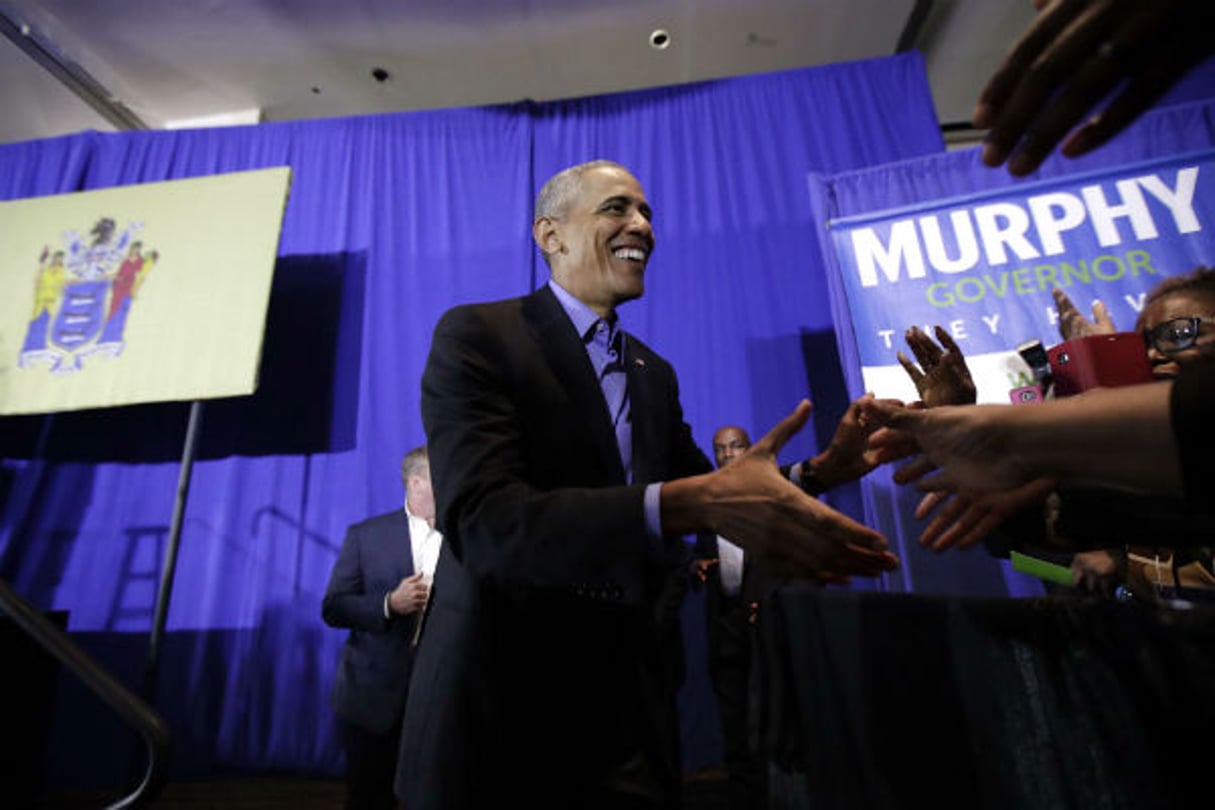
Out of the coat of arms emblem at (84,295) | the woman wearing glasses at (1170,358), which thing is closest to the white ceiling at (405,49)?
the coat of arms emblem at (84,295)

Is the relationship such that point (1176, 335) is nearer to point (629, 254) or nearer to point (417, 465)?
point (629, 254)

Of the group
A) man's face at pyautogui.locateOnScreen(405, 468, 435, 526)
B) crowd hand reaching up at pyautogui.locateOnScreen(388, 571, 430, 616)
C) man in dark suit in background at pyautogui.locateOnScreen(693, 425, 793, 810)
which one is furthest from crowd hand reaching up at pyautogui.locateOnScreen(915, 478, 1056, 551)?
man's face at pyautogui.locateOnScreen(405, 468, 435, 526)

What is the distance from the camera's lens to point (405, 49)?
4.40 meters

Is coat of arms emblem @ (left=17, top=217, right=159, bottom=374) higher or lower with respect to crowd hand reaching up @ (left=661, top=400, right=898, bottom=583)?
higher

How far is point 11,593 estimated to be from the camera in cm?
157

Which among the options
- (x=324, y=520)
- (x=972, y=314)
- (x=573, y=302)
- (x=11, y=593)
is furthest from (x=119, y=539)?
(x=972, y=314)

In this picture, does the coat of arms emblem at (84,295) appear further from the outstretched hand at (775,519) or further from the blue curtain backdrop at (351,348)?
the outstretched hand at (775,519)

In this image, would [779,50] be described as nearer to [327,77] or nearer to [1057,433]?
[327,77]

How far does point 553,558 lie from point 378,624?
1.83m

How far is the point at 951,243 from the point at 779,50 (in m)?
2.59

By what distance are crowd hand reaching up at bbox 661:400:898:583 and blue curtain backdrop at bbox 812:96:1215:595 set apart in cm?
219

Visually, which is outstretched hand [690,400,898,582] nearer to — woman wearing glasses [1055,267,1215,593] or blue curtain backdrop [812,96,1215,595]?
woman wearing glasses [1055,267,1215,593]

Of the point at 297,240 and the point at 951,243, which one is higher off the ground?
the point at 297,240

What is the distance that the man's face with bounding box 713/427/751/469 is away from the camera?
3090 millimetres
